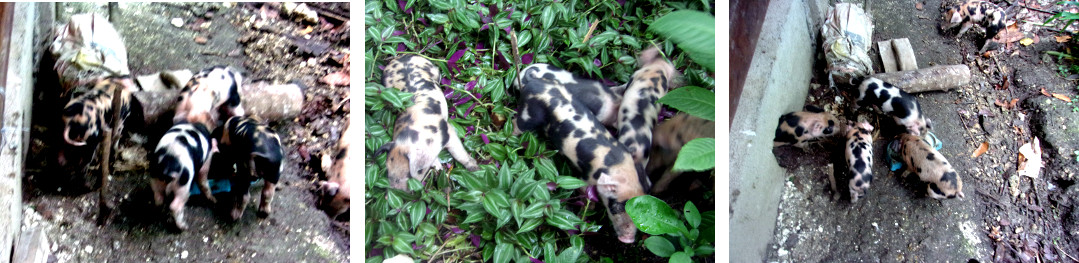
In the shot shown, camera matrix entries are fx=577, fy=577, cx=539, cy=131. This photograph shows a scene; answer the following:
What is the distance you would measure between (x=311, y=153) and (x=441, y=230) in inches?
19.2

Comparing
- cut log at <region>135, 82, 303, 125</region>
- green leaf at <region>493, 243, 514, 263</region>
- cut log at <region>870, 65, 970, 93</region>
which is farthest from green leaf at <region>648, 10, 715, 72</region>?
cut log at <region>870, 65, 970, 93</region>

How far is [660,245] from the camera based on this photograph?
169 centimetres

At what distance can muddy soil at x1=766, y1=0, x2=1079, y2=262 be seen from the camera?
2.70 m

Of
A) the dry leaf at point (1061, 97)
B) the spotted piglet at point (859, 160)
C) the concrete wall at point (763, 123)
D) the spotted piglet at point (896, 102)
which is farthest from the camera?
the dry leaf at point (1061, 97)

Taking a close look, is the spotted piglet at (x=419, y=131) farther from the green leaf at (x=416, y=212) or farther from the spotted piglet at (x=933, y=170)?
the spotted piglet at (x=933, y=170)

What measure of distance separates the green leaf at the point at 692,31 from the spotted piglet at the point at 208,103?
1.26m

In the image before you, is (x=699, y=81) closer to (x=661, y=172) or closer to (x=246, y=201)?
(x=661, y=172)

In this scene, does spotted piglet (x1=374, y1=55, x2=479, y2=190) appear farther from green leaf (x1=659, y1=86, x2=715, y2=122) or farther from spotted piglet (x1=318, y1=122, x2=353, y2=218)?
green leaf (x1=659, y1=86, x2=715, y2=122)

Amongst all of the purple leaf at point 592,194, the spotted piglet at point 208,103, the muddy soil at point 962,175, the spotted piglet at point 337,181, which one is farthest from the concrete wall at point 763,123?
the spotted piglet at point 208,103

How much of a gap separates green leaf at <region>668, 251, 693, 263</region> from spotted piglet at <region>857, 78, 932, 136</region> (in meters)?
1.96

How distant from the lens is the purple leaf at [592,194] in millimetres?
1710

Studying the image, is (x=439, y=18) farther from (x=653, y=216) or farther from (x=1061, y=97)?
(x=1061, y=97)

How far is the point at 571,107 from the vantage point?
1.91 m

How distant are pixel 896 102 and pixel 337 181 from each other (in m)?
2.78
